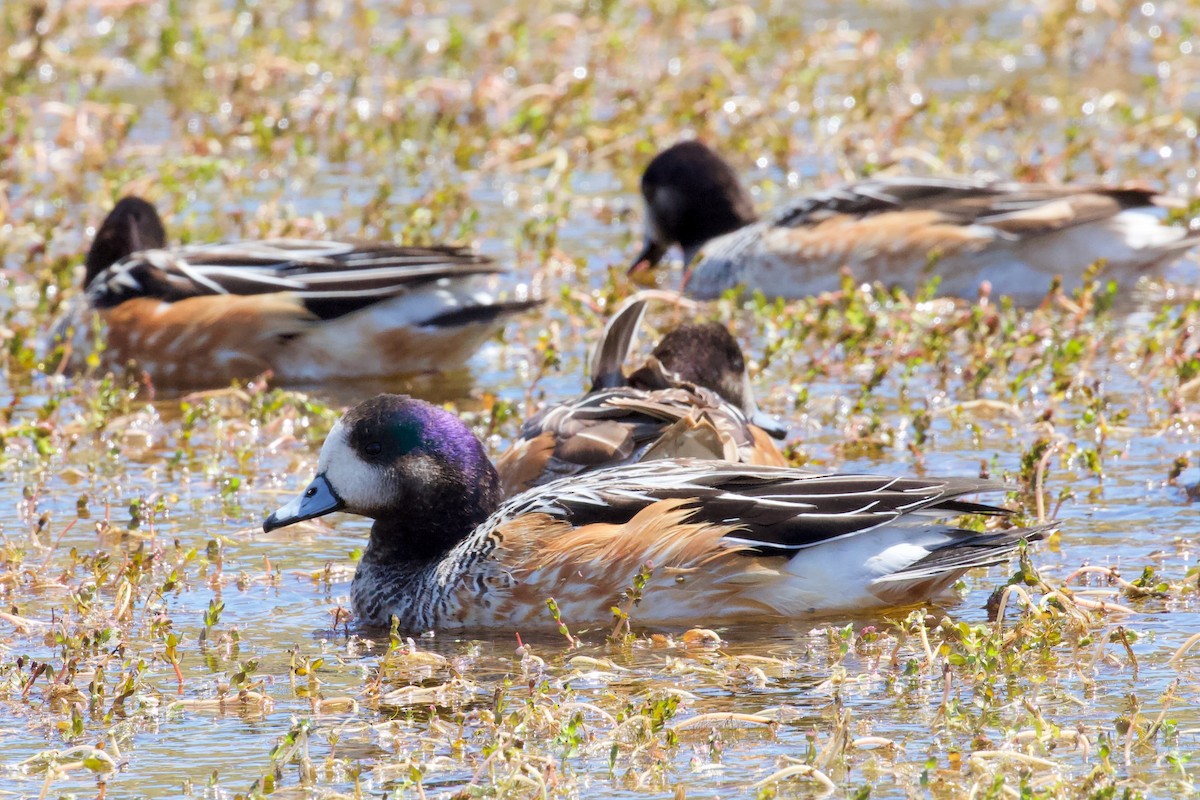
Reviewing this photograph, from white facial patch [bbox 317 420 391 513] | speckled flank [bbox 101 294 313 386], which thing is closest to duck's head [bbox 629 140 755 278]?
speckled flank [bbox 101 294 313 386]

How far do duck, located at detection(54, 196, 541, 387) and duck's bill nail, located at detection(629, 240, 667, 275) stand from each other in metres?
1.75

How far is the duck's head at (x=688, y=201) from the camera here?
12.4m

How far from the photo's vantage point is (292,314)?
10.4 meters

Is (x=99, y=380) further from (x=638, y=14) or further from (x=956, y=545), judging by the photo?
(x=638, y=14)

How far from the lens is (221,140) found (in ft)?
46.3

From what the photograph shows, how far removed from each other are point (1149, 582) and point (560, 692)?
6.63ft

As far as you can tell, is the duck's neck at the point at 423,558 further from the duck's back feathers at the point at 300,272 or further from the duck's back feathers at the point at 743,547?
the duck's back feathers at the point at 300,272

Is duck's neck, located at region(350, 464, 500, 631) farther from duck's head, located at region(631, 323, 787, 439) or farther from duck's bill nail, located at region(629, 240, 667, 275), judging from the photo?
duck's bill nail, located at region(629, 240, 667, 275)

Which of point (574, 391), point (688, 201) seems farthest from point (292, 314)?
point (688, 201)

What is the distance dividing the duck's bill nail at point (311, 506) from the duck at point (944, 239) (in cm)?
475

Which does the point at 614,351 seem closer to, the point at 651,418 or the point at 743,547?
the point at 651,418

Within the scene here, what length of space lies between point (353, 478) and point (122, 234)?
182 inches

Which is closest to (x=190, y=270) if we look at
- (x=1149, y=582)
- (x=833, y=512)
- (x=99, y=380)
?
(x=99, y=380)

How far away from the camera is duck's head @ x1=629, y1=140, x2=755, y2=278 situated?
40.8 feet
